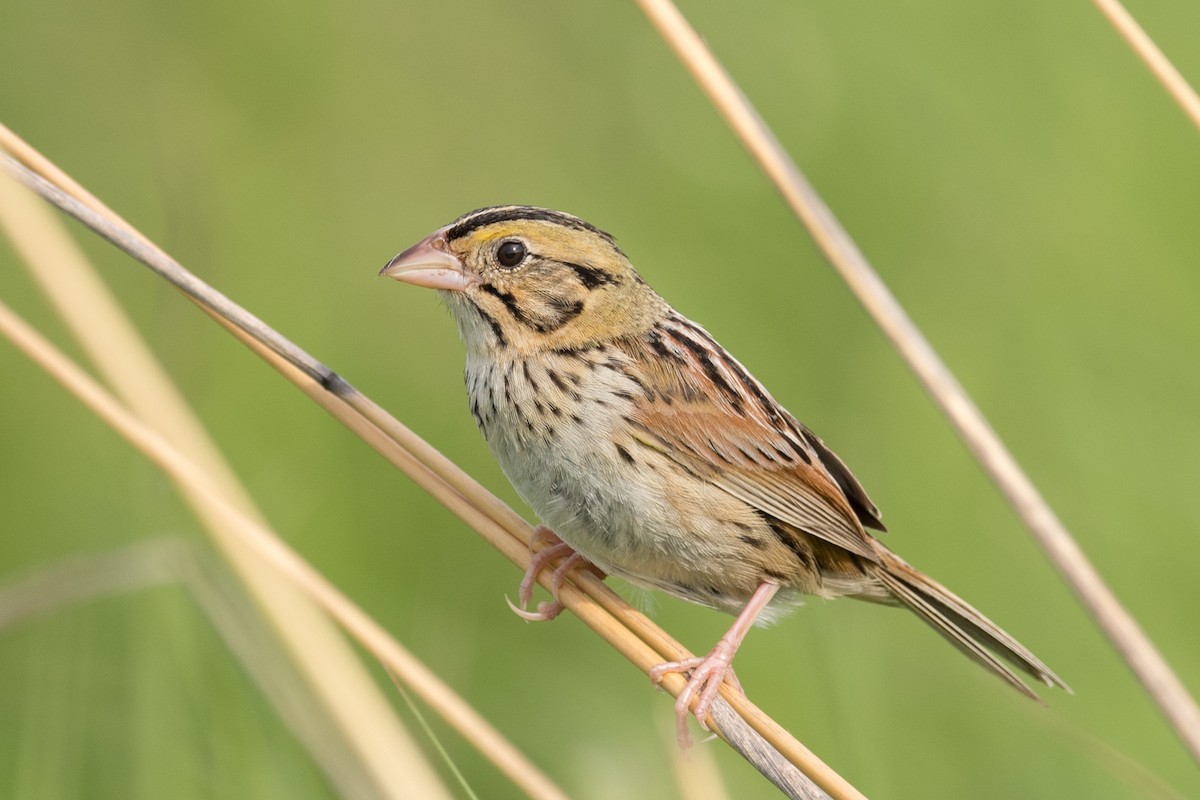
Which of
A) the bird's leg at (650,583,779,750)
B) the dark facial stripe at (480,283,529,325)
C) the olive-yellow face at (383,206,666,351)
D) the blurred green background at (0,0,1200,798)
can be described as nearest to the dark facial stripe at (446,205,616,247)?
the olive-yellow face at (383,206,666,351)

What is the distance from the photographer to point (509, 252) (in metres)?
3.11

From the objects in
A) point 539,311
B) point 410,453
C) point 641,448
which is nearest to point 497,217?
point 539,311

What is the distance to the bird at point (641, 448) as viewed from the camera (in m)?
3.02

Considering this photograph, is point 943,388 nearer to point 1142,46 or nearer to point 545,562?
point 1142,46

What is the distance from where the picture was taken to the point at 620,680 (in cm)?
448

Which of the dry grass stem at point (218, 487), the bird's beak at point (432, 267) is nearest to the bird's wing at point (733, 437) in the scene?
the bird's beak at point (432, 267)

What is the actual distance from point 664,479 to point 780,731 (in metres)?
0.82

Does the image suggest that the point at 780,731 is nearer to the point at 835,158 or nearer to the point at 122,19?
the point at 835,158

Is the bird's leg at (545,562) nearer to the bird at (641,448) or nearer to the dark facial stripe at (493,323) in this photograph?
the bird at (641,448)

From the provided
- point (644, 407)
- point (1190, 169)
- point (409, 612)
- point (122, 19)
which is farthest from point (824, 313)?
point (122, 19)

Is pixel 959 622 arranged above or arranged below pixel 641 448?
below

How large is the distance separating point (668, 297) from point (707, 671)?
231 cm

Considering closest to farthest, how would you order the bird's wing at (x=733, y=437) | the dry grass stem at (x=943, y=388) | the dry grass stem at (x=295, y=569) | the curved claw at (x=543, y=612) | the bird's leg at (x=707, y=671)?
the dry grass stem at (x=943, y=388) < the dry grass stem at (x=295, y=569) < the bird's leg at (x=707, y=671) < the bird's wing at (x=733, y=437) < the curved claw at (x=543, y=612)

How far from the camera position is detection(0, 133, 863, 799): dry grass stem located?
2.36m
